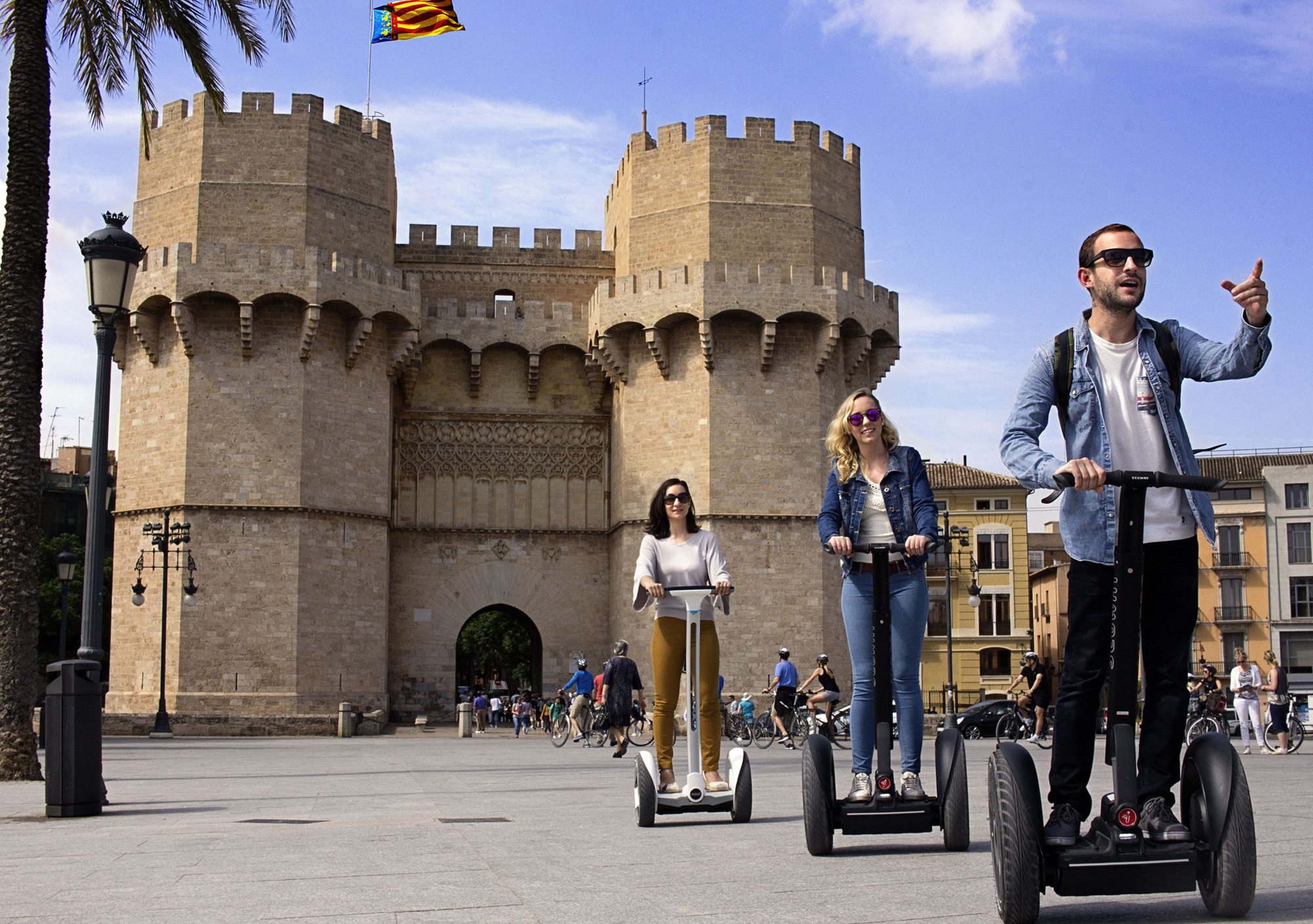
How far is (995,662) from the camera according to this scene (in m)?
46.8

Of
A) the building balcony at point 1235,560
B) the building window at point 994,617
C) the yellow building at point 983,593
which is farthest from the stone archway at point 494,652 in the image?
the building balcony at point 1235,560

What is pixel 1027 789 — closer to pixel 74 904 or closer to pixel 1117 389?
pixel 1117 389

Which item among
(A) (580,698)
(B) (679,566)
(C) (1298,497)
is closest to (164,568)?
(A) (580,698)

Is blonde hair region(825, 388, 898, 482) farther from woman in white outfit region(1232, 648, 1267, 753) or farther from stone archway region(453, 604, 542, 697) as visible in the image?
stone archway region(453, 604, 542, 697)

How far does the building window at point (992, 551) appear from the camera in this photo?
47438 millimetres

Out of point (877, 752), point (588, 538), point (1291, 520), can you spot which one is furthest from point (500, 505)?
point (1291, 520)

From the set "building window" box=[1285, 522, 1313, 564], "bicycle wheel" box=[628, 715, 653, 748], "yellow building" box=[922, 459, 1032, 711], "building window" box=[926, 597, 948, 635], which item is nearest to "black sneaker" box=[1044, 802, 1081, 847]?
"bicycle wheel" box=[628, 715, 653, 748]

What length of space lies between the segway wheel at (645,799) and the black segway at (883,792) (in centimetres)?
140

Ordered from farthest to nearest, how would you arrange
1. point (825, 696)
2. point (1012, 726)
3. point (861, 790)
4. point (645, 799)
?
point (1012, 726) < point (825, 696) < point (645, 799) < point (861, 790)

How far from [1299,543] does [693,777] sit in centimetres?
4518

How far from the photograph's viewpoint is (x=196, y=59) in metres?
15.4

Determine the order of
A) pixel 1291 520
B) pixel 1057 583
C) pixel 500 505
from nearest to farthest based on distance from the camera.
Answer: pixel 500 505
pixel 1291 520
pixel 1057 583

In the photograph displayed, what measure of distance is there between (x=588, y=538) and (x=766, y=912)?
26.8m

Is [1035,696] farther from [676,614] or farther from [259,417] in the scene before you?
[259,417]
